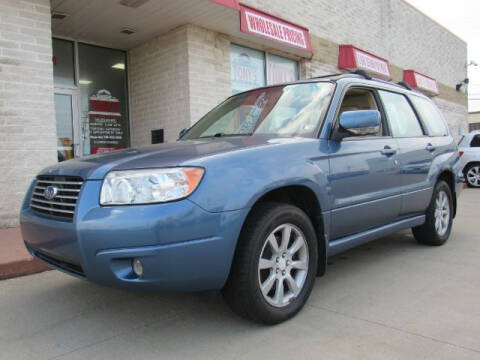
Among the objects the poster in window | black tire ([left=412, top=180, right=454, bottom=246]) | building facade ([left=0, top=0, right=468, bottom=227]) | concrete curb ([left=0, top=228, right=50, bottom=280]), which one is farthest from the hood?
the poster in window

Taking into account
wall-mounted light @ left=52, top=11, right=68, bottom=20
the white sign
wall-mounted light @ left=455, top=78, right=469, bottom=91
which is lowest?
wall-mounted light @ left=52, top=11, right=68, bottom=20

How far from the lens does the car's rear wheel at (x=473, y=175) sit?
39.6ft

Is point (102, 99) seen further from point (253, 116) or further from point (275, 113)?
point (275, 113)

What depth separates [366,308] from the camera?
2.99 m

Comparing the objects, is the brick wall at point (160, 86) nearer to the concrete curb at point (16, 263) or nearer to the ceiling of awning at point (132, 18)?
the ceiling of awning at point (132, 18)

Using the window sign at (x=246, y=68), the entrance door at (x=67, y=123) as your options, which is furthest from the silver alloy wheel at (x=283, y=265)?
the window sign at (x=246, y=68)

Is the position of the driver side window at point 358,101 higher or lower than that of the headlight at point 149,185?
higher

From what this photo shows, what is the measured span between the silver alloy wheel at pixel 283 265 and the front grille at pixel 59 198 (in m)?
1.19

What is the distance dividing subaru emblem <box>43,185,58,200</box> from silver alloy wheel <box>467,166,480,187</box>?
12311 mm

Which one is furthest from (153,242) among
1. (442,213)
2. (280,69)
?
(280,69)

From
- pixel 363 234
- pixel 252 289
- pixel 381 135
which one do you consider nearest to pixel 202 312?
pixel 252 289

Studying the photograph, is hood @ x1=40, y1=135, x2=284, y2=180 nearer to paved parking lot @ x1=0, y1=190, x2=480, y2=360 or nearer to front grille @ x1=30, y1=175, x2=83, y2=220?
front grille @ x1=30, y1=175, x2=83, y2=220

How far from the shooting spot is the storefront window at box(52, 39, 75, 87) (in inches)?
325

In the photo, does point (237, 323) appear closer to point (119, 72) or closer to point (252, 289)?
point (252, 289)
